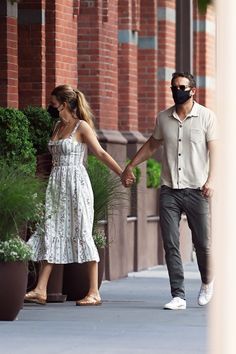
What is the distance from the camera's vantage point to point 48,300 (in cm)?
1091

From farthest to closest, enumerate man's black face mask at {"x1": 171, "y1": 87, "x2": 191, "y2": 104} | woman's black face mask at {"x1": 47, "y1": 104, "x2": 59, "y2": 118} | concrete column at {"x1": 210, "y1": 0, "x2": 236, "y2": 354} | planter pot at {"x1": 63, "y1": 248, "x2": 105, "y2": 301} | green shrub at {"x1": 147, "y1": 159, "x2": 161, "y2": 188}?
green shrub at {"x1": 147, "y1": 159, "x2": 161, "y2": 188}, planter pot at {"x1": 63, "y1": 248, "x2": 105, "y2": 301}, woman's black face mask at {"x1": 47, "y1": 104, "x2": 59, "y2": 118}, man's black face mask at {"x1": 171, "y1": 87, "x2": 191, "y2": 104}, concrete column at {"x1": 210, "y1": 0, "x2": 236, "y2": 354}

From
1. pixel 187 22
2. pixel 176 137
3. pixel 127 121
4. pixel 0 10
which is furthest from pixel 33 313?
pixel 187 22

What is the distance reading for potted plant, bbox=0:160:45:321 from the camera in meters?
8.68

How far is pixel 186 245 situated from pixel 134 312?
9750 millimetres

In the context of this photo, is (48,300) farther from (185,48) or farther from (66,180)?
(185,48)

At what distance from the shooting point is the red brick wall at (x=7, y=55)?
1297cm

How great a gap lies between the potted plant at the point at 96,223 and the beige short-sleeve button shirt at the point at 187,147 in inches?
47.5

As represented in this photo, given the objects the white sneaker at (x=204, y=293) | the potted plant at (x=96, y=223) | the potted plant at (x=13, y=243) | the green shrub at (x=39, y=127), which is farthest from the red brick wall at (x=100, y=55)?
the potted plant at (x=13, y=243)

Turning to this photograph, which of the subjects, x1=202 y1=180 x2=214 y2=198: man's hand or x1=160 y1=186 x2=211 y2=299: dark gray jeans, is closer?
x1=202 y1=180 x2=214 y2=198: man's hand

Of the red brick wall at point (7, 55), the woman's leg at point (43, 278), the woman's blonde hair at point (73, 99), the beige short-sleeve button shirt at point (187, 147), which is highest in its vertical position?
the red brick wall at point (7, 55)

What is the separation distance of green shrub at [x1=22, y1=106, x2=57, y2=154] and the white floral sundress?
3.40ft

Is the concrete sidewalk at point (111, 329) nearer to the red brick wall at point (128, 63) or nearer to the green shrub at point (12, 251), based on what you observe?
the green shrub at point (12, 251)

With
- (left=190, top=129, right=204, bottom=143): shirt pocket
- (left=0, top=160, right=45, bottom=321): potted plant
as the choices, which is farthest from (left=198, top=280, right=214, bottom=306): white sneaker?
(left=0, top=160, right=45, bottom=321): potted plant

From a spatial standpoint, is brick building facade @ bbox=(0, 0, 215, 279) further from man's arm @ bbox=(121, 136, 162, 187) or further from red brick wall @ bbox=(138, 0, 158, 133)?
man's arm @ bbox=(121, 136, 162, 187)
